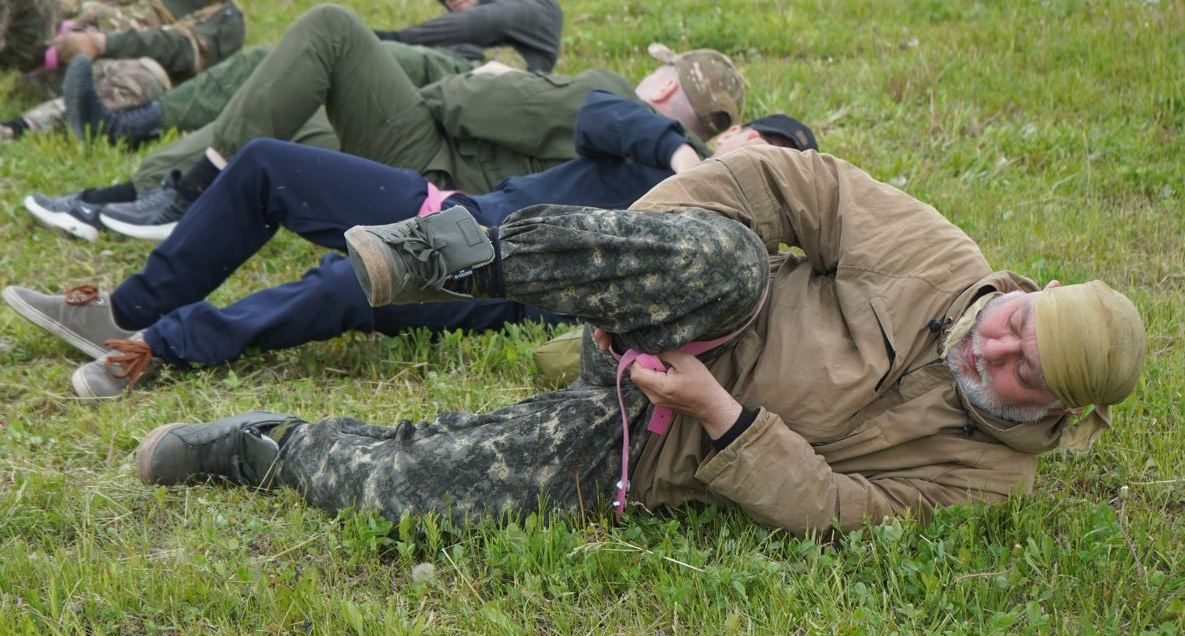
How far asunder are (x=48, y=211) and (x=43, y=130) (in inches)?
62.3

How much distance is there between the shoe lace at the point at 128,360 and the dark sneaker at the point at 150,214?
142 centimetres

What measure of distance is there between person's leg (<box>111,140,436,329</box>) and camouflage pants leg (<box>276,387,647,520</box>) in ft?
4.27

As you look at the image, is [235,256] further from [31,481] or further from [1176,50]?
[1176,50]

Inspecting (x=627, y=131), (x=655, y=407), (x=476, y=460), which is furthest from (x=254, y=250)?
(x=655, y=407)

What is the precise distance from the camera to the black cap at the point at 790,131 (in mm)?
4469

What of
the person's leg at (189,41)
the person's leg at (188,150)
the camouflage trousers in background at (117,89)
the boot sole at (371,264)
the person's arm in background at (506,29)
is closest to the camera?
the boot sole at (371,264)

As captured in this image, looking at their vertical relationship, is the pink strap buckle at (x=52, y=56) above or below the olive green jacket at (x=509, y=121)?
below

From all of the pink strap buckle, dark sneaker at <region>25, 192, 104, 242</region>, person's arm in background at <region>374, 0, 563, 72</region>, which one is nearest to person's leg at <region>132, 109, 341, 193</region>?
dark sneaker at <region>25, 192, 104, 242</region>

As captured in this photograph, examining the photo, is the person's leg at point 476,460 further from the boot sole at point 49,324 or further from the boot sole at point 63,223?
the boot sole at point 63,223

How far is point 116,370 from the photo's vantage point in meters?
4.27

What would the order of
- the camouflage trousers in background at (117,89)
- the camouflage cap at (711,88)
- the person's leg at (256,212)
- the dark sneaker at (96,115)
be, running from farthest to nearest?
the camouflage trousers in background at (117,89)
the dark sneaker at (96,115)
the camouflage cap at (711,88)
the person's leg at (256,212)

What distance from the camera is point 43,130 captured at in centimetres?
704

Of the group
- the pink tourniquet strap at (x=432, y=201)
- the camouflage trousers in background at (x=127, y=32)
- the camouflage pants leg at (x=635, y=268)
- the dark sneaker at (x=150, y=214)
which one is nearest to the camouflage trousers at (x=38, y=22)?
the camouflage trousers in background at (x=127, y=32)

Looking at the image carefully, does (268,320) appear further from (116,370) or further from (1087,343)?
(1087,343)
